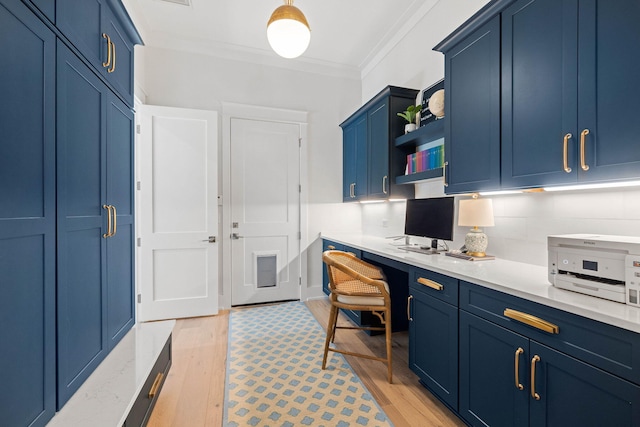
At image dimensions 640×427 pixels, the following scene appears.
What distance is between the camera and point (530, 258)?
74.2 inches

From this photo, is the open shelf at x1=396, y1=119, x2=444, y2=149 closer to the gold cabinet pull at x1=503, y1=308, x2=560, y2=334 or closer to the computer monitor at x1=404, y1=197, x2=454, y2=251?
the computer monitor at x1=404, y1=197, x2=454, y2=251

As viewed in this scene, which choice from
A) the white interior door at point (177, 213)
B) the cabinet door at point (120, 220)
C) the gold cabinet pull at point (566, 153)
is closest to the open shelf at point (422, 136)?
the gold cabinet pull at point (566, 153)

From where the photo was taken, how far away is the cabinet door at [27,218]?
0.90 meters

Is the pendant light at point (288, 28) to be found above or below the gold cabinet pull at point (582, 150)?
above

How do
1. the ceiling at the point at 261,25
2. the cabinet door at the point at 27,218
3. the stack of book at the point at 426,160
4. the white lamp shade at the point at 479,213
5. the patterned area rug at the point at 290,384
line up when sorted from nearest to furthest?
1. the cabinet door at the point at 27,218
2. the patterned area rug at the point at 290,384
3. the white lamp shade at the point at 479,213
4. the stack of book at the point at 426,160
5. the ceiling at the point at 261,25

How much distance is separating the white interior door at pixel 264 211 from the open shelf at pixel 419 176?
151 cm

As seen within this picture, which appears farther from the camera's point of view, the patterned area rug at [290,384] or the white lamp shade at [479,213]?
the white lamp shade at [479,213]

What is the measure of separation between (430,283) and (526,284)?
0.56m

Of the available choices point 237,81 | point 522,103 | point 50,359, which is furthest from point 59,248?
point 237,81

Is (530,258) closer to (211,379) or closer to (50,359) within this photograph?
(211,379)

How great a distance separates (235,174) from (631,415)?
3.60m

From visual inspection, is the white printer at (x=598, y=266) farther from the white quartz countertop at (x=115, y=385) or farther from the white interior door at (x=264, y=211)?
the white interior door at (x=264, y=211)

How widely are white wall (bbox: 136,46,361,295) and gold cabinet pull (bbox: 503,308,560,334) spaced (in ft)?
9.40

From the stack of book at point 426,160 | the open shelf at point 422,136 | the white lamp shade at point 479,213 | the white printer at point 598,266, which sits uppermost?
the open shelf at point 422,136
